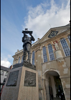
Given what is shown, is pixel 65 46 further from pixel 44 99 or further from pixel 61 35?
pixel 44 99

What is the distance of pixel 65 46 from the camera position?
915cm

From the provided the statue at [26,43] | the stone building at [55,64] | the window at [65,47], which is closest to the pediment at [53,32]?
the stone building at [55,64]

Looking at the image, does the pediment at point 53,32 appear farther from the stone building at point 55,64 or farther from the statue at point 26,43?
the statue at point 26,43

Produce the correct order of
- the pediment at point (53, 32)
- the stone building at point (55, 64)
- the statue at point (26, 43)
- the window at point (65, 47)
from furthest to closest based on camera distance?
1. the pediment at point (53, 32)
2. the window at point (65, 47)
3. the stone building at point (55, 64)
4. the statue at point (26, 43)

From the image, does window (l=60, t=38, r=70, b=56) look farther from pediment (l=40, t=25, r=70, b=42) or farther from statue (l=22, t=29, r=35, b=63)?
statue (l=22, t=29, r=35, b=63)

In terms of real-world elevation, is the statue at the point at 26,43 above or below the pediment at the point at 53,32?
below

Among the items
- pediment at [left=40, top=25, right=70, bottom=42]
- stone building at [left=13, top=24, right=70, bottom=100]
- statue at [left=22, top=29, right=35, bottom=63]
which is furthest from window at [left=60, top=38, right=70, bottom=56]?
statue at [left=22, top=29, right=35, bottom=63]

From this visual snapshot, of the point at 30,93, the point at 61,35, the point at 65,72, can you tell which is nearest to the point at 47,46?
the point at 61,35

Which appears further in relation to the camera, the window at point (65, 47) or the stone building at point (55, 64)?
the window at point (65, 47)

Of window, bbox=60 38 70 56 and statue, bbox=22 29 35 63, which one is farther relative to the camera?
window, bbox=60 38 70 56

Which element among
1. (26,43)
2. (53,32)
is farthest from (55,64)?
(53,32)

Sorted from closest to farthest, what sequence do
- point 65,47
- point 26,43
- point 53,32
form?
point 26,43 → point 65,47 → point 53,32

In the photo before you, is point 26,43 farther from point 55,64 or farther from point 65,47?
point 65,47

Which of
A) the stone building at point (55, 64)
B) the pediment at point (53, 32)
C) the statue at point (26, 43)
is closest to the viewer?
the statue at point (26, 43)
